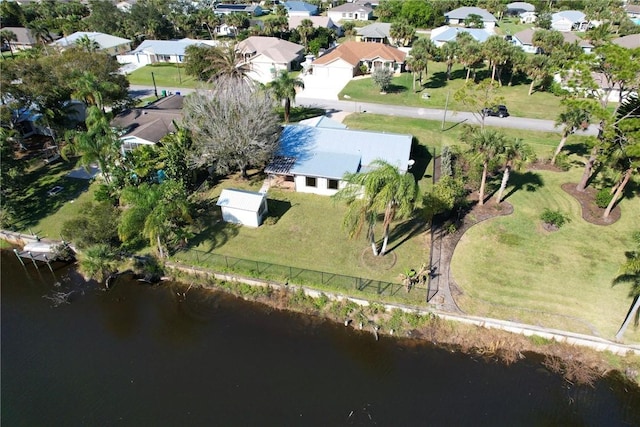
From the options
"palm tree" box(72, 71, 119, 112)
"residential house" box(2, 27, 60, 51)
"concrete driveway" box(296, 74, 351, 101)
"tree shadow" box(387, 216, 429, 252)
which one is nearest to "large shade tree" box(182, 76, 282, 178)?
"palm tree" box(72, 71, 119, 112)

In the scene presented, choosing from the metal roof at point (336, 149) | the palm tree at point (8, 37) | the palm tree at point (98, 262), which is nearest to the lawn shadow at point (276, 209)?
the metal roof at point (336, 149)

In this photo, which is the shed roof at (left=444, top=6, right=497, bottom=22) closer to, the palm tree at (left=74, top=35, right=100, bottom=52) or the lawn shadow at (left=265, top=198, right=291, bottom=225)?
the palm tree at (left=74, top=35, right=100, bottom=52)

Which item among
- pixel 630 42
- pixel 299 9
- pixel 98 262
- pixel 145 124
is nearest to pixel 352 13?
pixel 299 9

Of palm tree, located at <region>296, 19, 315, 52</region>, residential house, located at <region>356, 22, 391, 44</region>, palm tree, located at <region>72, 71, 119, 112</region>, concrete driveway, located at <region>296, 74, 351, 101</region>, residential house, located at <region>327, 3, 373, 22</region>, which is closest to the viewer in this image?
palm tree, located at <region>72, 71, 119, 112</region>

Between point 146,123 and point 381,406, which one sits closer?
point 381,406

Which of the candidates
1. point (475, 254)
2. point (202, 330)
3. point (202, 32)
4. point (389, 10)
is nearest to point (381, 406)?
point (202, 330)

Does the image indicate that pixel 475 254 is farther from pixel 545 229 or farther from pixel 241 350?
pixel 241 350

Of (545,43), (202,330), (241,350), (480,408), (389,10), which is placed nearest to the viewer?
(480,408)
